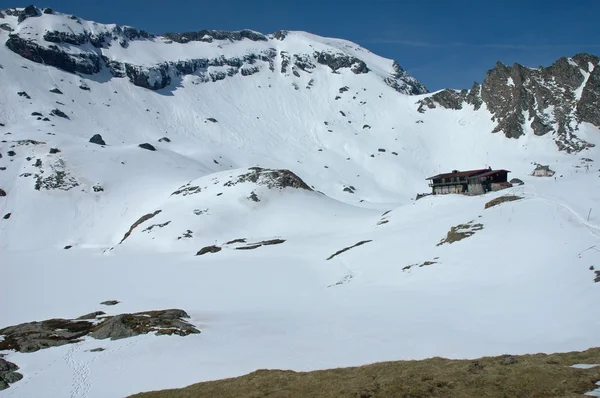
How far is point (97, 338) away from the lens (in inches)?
1203

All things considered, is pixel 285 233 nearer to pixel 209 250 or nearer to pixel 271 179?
pixel 209 250

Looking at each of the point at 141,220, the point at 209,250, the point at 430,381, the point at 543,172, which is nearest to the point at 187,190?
the point at 141,220

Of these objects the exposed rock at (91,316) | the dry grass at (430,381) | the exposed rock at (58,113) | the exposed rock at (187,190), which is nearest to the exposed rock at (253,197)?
the exposed rock at (187,190)

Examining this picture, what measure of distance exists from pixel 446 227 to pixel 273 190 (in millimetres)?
56758

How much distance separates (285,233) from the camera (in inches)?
3214

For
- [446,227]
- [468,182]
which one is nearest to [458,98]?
[468,182]

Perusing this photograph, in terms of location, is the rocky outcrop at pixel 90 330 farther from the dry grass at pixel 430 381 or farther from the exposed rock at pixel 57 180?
the exposed rock at pixel 57 180

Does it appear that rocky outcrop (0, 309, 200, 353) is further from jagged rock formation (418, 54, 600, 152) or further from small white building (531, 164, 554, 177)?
jagged rock formation (418, 54, 600, 152)

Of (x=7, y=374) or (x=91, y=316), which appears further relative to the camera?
(x=91, y=316)

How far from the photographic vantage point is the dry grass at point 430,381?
46.9ft

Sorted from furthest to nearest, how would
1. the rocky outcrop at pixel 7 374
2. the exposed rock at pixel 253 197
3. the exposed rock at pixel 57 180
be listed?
the exposed rock at pixel 57 180, the exposed rock at pixel 253 197, the rocky outcrop at pixel 7 374

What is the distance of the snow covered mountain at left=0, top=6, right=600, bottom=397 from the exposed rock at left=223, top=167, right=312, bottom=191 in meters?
0.72

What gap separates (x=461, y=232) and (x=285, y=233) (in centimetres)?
4103

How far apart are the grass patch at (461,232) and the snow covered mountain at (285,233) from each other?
304 millimetres
